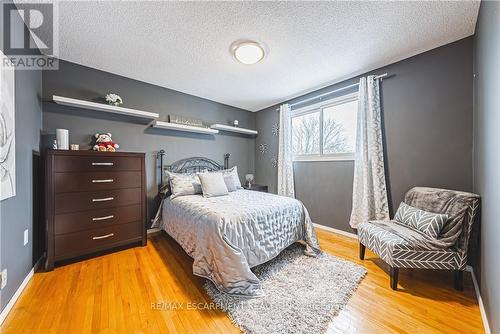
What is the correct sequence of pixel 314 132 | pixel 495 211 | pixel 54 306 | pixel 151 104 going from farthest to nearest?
pixel 314 132 → pixel 151 104 → pixel 54 306 → pixel 495 211

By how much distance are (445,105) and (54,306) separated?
4082mm

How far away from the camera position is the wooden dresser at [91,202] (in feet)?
6.49

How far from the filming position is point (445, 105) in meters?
2.07

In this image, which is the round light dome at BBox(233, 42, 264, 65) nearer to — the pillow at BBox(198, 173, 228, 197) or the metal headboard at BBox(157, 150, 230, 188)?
the pillow at BBox(198, 173, 228, 197)

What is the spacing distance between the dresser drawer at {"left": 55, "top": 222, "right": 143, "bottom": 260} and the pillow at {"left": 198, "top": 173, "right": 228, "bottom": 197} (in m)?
0.98

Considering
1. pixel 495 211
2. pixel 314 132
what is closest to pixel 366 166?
pixel 314 132

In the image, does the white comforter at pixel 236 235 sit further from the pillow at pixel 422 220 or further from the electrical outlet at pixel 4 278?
the electrical outlet at pixel 4 278

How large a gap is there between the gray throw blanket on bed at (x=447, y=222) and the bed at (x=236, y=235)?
938mm

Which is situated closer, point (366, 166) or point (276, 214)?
point (276, 214)

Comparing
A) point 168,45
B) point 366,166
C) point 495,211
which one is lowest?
point 495,211

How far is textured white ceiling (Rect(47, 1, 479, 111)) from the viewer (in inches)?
64.0

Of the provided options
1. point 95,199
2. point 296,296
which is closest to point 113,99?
point 95,199

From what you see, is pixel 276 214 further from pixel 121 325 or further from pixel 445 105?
pixel 445 105

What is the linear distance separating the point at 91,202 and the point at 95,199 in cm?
5
